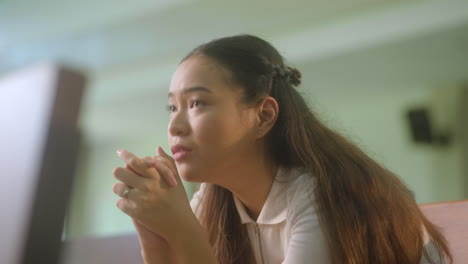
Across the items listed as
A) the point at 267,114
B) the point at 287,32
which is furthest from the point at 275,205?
the point at 287,32

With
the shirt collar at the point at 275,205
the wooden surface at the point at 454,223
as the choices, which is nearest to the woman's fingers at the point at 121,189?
the shirt collar at the point at 275,205

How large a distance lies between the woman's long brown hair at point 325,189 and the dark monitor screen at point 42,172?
16.2 inches

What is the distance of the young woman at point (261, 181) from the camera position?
0.58 m

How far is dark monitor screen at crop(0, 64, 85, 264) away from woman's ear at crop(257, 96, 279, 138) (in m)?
0.45

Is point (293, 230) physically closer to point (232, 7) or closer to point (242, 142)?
point (242, 142)

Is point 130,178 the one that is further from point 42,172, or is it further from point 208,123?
point 42,172

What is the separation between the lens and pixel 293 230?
63 cm

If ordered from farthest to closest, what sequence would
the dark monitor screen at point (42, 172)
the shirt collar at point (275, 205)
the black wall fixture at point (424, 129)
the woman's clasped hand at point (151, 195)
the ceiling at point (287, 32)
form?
the black wall fixture at point (424, 129), the ceiling at point (287, 32), the shirt collar at point (275, 205), the woman's clasped hand at point (151, 195), the dark monitor screen at point (42, 172)

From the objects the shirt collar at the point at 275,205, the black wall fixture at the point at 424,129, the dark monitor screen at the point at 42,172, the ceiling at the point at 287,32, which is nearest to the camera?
the dark monitor screen at the point at 42,172

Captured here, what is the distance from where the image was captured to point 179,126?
648mm

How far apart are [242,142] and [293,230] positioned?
0.15 meters

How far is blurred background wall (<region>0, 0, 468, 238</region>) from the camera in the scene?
2.59 metres

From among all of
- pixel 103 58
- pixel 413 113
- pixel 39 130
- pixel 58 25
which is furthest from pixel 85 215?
pixel 39 130

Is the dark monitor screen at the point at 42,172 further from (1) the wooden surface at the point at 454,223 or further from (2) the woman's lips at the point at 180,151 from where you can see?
(1) the wooden surface at the point at 454,223
